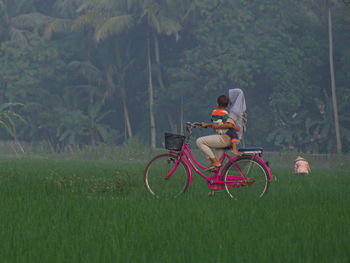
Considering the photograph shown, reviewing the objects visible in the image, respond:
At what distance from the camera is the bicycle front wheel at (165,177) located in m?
8.11

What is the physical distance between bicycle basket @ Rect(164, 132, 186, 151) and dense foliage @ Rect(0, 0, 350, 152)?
863 inches

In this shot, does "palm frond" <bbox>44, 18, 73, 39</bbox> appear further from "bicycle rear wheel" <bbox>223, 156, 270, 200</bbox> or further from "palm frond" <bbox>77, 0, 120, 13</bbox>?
"bicycle rear wheel" <bbox>223, 156, 270, 200</bbox>

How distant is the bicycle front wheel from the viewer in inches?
319

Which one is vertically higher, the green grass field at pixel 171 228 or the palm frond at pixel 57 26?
the palm frond at pixel 57 26

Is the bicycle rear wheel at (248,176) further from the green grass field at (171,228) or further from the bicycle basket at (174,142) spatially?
the bicycle basket at (174,142)

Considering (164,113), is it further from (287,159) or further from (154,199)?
(154,199)

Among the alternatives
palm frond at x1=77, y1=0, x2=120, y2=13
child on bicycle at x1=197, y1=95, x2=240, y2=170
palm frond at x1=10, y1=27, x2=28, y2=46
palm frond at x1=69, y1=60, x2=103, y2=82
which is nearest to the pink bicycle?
child on bicycle at x1=197, y1=95, x2=240, y2=170

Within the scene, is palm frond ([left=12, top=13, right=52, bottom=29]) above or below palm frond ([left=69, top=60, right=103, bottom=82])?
above

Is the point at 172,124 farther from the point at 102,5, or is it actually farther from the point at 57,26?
the point at 57,26

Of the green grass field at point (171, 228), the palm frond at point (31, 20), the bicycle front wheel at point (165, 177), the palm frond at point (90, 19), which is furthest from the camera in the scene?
the palm frond at point (31, 20)

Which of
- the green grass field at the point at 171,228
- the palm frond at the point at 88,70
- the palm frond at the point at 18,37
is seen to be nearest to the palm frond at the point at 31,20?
the palm frond at the point at 18,37

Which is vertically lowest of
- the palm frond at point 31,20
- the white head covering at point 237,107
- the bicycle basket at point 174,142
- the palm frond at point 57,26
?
the bicycle basket at point 174,142

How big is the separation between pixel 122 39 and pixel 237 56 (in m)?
10.4

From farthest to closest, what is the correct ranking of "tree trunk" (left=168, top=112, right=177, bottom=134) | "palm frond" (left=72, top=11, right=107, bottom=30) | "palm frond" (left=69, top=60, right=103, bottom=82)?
"tree trunk" (left=168, top=112, right=177, bottom=134), "palm frond" (left=69, top=60, right=103, bottom=82), "palm frond" (left=72, top=11, right=107, bottom=30)
